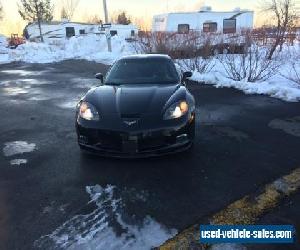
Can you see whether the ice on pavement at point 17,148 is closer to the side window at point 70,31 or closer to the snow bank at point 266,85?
the snow bank at point 266,85

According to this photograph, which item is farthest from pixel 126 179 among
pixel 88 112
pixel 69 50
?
pixel 69 50

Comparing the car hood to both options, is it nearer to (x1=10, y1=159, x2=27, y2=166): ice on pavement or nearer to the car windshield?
the car windshield

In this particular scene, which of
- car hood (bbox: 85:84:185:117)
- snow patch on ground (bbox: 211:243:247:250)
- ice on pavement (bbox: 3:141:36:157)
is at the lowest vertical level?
snow patch on ground (bbox: 211:243:247:250)

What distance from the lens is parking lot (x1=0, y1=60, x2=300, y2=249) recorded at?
370cm

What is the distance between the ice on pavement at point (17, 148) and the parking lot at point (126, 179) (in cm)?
2

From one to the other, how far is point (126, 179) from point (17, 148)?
245 centimetres

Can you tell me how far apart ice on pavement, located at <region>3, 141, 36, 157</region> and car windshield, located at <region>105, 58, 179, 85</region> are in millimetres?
1757

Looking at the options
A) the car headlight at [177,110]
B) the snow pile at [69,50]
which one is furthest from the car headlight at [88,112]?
the snow pile at [69,50]

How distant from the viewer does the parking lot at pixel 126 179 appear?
12.1 feet

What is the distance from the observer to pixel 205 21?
27.6 m

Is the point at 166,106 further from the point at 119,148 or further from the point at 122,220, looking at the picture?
the point at 122,220

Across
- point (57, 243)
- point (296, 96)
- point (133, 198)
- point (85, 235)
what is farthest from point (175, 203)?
point (296, 96)

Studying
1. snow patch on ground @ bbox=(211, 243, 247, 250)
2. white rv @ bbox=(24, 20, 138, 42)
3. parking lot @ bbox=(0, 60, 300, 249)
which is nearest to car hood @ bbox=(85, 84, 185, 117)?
parking lot @ bbox=(0, 60, 300, 249)

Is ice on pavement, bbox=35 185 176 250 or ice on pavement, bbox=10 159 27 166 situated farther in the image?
ice on pavement, bbox=10 159 27 166
